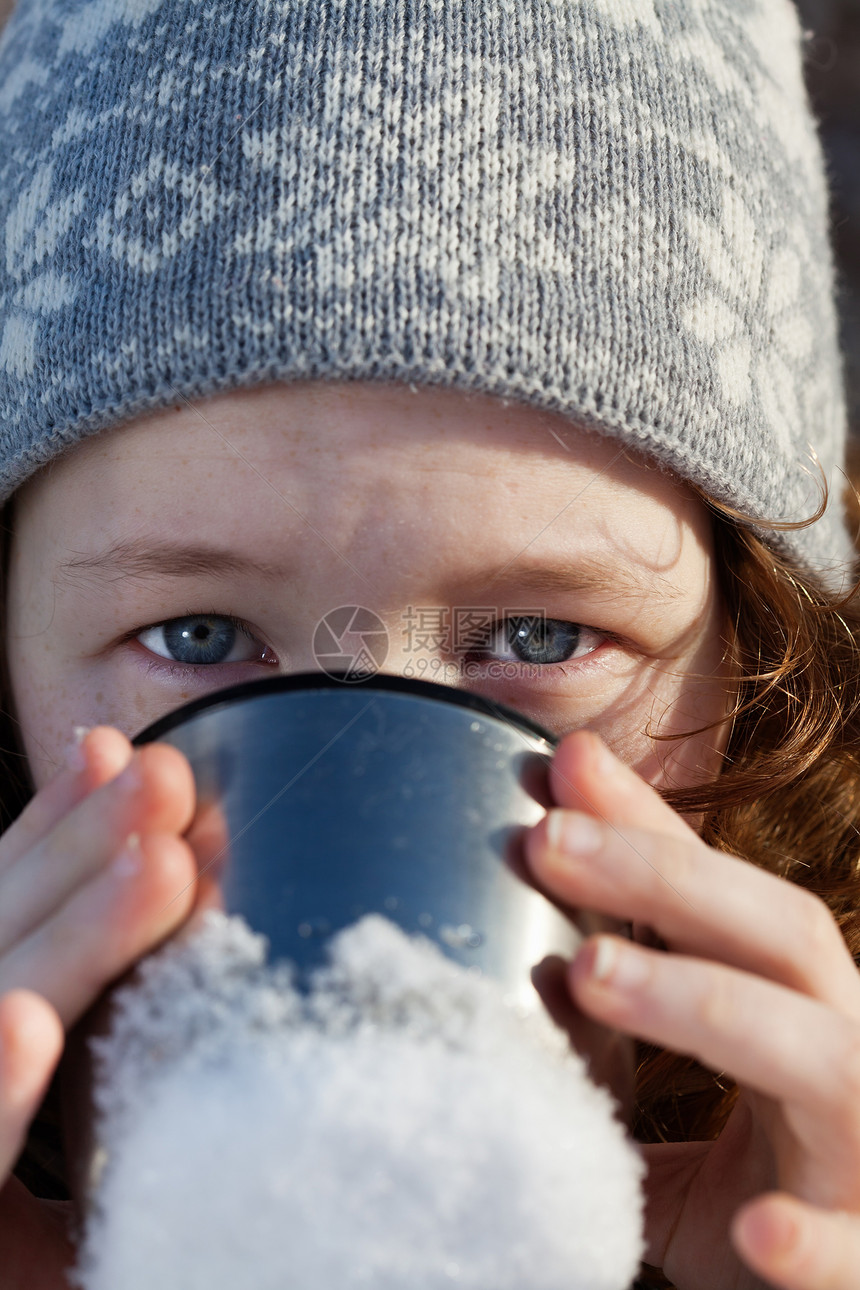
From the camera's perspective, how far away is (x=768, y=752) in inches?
46.7

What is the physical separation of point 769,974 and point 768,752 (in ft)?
1.72

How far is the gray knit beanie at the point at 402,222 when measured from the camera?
2.88 ft

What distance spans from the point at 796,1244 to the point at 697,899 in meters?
0.21

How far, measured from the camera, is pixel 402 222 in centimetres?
88

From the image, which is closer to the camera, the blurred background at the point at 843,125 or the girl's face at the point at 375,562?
the girl's face at the point at 375,562

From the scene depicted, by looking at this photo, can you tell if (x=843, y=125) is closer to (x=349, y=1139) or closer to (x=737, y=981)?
(x=737, y=981)

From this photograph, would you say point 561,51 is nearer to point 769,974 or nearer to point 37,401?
point 37,401

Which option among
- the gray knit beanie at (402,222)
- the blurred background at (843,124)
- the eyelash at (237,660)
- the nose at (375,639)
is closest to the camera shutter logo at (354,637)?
the nose at (375,639)

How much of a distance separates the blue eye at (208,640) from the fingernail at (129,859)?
0.43 meters

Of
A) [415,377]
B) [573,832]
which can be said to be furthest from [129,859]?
[415,377]

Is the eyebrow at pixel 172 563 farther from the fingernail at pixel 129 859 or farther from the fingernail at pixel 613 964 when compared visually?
the fingernail at pixel 613 964

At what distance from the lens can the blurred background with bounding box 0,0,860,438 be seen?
2.42 meters

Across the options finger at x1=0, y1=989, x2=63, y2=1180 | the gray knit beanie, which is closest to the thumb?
finger at x1=0, y1=989, x2=63, y2=1180

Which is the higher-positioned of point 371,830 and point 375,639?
point 371,830
